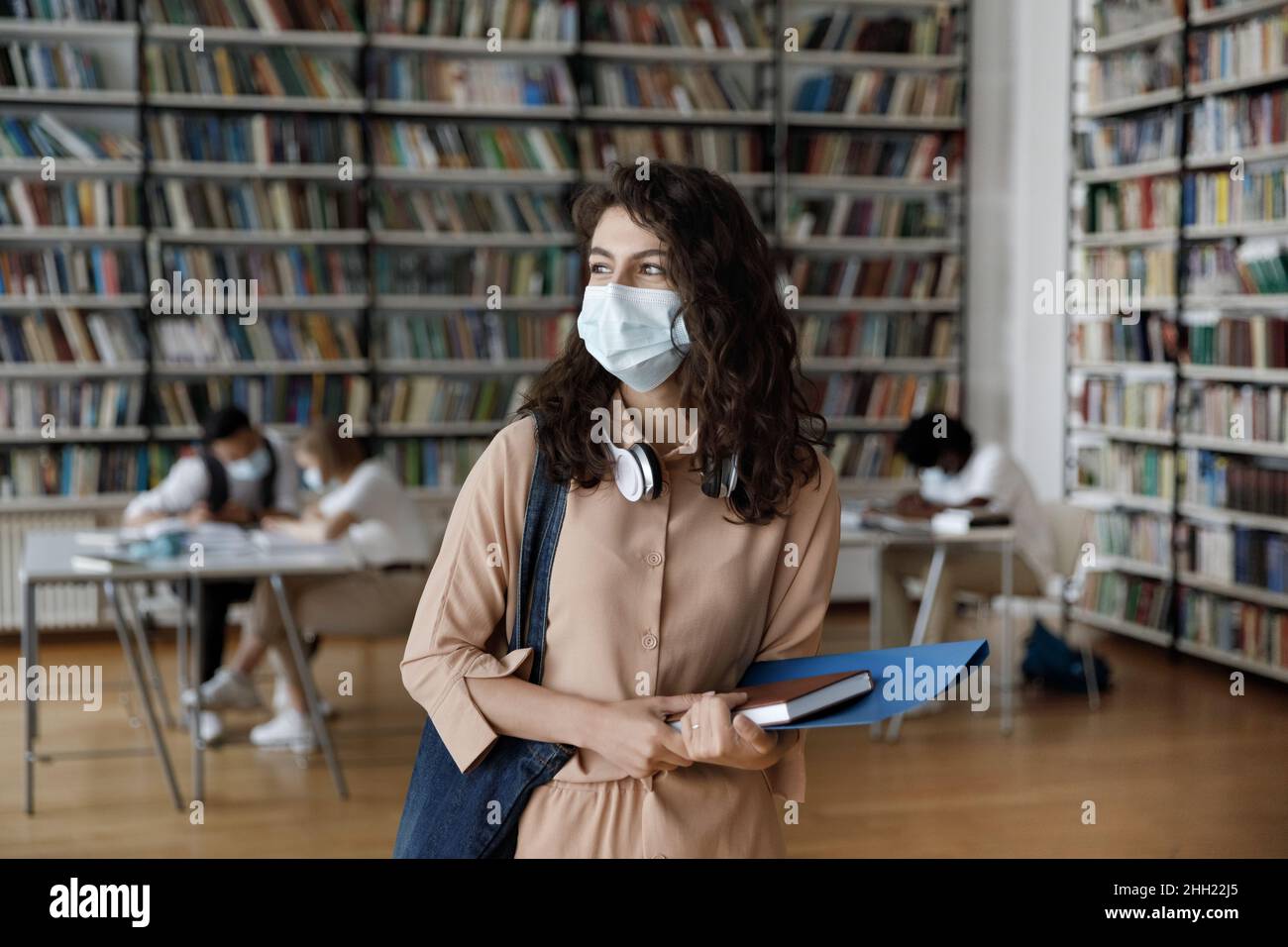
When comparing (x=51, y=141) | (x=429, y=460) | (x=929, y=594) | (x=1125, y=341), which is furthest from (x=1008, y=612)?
(x=51, y=141)

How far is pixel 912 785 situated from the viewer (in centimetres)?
425

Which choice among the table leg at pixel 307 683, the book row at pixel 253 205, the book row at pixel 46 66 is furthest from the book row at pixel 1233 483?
the book row at pixel 46 66

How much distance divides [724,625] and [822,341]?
5823 millimetres

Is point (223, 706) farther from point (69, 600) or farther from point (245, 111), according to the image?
point (245, 111)

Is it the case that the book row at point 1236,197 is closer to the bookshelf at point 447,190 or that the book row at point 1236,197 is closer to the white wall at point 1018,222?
the white wall at point 1018,222

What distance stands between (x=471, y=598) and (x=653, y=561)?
0.18 meters

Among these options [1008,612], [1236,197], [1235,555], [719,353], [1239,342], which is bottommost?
[1008,612]

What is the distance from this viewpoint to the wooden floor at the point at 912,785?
3.68 m

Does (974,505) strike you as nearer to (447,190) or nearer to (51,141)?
(447,190)

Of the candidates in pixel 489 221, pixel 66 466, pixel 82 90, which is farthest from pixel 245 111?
pixel 66 466

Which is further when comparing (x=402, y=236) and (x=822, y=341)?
(x=822, y=341)

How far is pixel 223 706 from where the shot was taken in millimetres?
4902

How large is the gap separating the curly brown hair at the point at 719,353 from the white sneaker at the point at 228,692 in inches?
150
